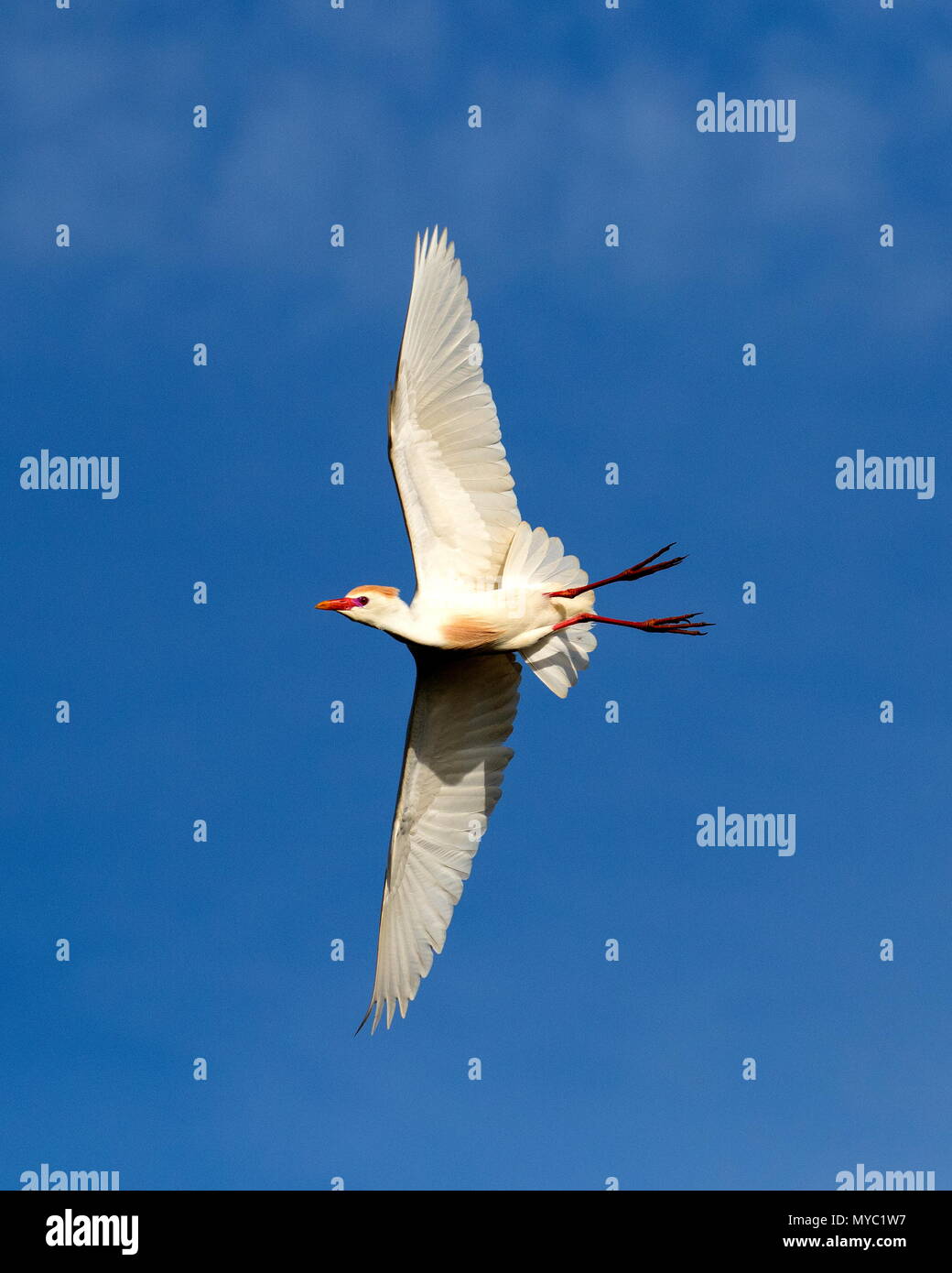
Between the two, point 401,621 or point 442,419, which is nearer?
point 442,419

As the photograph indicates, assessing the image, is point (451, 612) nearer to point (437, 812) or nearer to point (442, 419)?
point (442, 419)

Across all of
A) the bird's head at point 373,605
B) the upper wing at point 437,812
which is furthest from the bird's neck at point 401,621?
the upper wing at point 437,812

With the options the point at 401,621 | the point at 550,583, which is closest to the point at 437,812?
the point at 401,621

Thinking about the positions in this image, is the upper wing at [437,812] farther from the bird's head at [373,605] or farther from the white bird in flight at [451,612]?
the bird's head at [373,605]

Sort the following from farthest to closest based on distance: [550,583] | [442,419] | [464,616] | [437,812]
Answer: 1. [437,812]
2. [550,583]
3. [464,616]
4. [442,419]

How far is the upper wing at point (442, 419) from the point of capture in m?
15.9

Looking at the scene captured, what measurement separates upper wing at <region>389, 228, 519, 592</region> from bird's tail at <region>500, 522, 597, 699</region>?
403 millimetres

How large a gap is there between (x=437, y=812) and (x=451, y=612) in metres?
2.88

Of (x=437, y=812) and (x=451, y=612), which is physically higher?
(x=451, y=612)

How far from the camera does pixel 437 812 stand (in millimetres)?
18172

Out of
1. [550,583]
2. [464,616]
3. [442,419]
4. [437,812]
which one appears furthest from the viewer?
Result: [437,812]

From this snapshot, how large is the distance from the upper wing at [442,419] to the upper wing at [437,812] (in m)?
2.04
